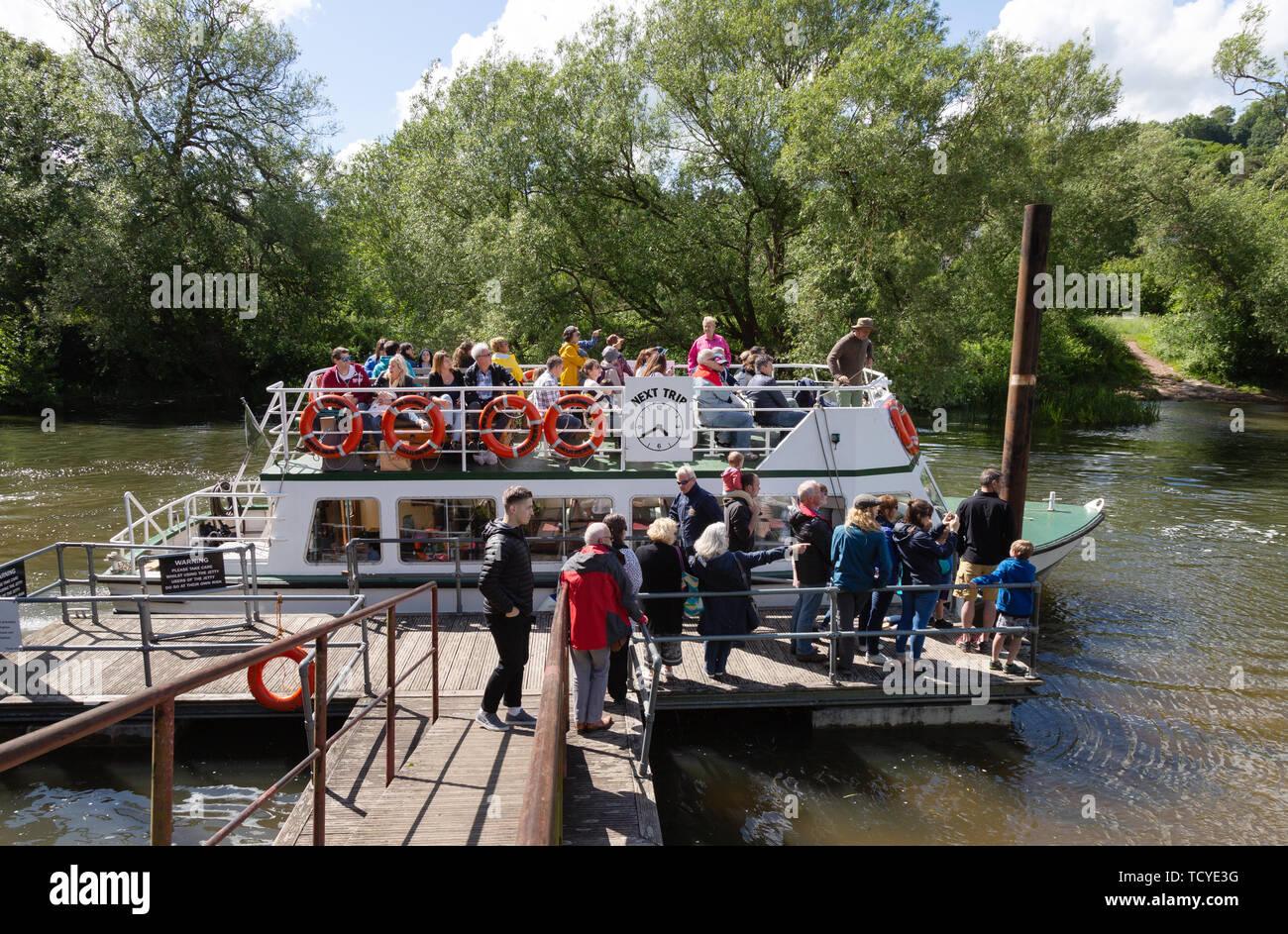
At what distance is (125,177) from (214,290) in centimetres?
543

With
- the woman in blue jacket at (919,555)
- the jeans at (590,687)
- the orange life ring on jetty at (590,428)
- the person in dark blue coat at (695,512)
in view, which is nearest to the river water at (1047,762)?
the woman in blue jacket at (919,555)

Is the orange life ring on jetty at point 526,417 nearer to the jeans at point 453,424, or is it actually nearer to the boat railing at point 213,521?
the jeans at point 453,424

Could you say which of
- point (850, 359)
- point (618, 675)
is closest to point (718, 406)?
point (850, 359)

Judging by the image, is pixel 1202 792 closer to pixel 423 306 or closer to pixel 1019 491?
pixel 1019 491

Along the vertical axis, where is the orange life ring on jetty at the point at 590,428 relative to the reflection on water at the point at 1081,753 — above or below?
above

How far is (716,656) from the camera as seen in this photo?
9.92 meters

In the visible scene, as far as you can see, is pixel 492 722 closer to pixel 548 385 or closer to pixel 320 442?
pixel 548 385

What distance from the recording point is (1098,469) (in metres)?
27.4

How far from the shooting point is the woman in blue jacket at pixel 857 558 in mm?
9555

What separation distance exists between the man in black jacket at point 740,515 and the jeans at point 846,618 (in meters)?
1.23

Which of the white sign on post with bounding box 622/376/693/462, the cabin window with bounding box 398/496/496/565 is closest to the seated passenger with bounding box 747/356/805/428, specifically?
the white sign on post with bounding box 622/376/693/462

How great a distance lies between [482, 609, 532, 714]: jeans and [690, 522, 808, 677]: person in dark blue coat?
2417mm

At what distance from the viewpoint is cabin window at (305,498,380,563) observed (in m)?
12.1
